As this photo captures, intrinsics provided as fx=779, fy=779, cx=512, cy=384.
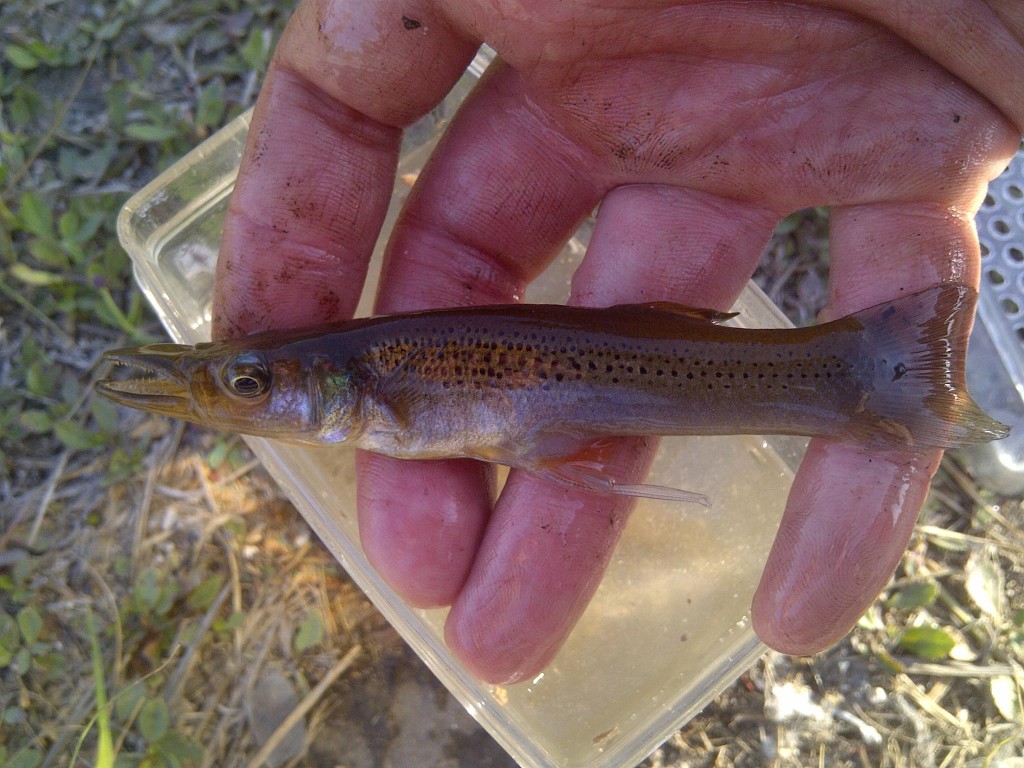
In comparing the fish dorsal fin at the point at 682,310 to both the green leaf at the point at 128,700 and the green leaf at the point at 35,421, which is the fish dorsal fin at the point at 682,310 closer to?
the green leaf at the point at 128,700

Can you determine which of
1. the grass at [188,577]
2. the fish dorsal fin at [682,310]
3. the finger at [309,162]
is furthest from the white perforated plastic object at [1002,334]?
the finger at [309,162]

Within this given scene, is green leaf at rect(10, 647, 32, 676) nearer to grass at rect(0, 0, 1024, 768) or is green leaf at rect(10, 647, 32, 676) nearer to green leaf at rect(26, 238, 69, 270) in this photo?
grass at rect(0, 0, 1024, 768)

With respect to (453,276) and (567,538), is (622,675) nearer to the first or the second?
(567,538)

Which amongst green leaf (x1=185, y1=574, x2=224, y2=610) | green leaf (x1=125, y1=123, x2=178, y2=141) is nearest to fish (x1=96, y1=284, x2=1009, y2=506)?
green leaf (x1=185, y1=574, x2=224, y2=610)

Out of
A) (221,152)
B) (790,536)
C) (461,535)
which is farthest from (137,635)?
(790,536)

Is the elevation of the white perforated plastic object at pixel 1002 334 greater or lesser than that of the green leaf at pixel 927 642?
greater
